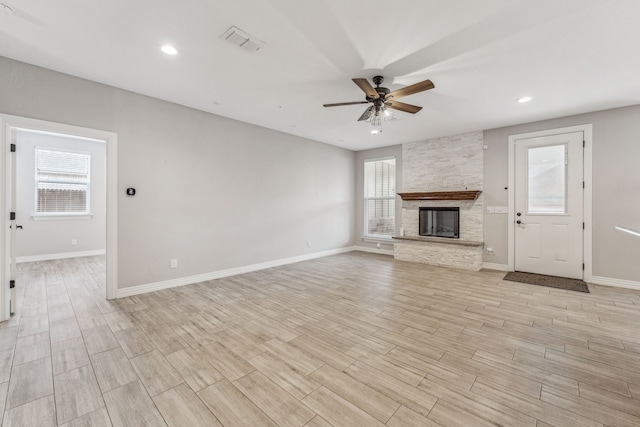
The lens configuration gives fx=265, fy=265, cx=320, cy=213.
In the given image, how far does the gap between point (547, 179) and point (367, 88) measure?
4.07 m

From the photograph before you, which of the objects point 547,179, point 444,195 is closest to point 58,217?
point 444,195

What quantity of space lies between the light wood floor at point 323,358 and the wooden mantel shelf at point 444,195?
209cm

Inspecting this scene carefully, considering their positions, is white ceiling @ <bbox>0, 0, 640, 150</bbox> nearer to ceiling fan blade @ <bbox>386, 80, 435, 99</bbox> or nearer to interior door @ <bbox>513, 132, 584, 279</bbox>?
ceiling fan blade @ <bbox>386, 80, 435, 99</bbox>

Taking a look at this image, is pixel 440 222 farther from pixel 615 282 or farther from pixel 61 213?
pixel 61 213

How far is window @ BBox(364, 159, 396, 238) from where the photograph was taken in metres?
6.86

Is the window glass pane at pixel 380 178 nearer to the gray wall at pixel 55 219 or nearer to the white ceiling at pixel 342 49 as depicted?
the white ceiling at pixel 342 49

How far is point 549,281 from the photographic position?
437cm

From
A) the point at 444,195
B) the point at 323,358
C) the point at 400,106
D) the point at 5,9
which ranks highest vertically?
the point at 5,9

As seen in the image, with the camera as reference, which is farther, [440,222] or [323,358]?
[440,222]

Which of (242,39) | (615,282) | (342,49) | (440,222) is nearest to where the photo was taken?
(242,39)

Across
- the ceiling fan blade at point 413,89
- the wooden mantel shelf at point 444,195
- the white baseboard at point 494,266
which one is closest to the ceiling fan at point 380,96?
the ceiling fan blade at point 413,89

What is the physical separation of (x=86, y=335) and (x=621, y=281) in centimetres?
708

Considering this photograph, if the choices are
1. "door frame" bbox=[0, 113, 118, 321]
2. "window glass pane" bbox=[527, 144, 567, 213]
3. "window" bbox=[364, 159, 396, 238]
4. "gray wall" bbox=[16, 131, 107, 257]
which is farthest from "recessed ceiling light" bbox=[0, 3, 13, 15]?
"window glass pane" bbox=[527, 144, 567, 213]

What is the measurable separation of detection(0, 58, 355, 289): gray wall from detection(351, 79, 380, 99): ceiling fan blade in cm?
278
